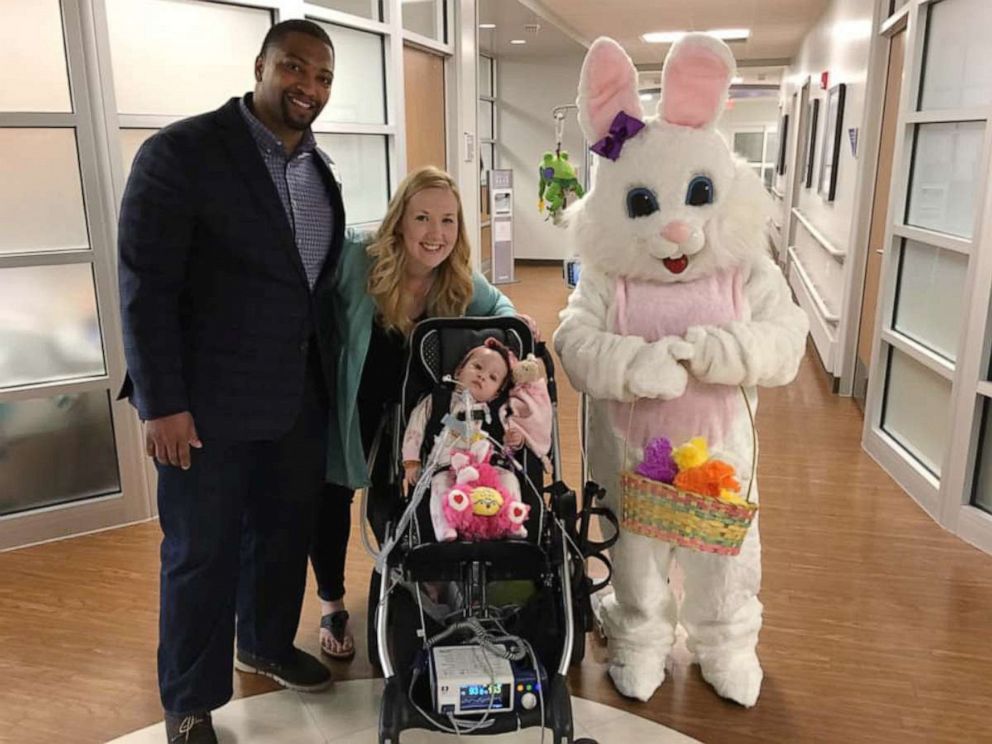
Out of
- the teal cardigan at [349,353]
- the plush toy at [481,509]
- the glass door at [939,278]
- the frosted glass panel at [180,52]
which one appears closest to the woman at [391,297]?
the teal cardigan at [349,353]

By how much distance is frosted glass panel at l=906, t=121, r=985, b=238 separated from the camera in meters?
3.15

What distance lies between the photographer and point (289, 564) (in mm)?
2105

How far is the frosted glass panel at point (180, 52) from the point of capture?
2.97m

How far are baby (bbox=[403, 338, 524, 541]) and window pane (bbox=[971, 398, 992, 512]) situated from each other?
2.07 meters

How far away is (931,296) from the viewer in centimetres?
350

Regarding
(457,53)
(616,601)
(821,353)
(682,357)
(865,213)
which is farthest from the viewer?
(821,353)

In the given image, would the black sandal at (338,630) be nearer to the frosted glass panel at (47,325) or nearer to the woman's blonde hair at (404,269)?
the woman's blonde hair at (404,269)

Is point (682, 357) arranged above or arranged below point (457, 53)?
below

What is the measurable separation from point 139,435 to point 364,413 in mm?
1457

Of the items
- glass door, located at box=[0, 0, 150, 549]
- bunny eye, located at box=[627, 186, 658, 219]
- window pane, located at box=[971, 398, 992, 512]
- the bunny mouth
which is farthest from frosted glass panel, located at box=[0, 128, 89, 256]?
window pane, located at box=[971, 398, 992, 512]

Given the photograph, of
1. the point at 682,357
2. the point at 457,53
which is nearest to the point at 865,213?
the point at 457,53

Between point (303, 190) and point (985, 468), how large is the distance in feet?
8.81

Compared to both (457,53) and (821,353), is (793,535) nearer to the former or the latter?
(821,353)

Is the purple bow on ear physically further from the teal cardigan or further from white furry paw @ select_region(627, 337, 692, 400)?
the teal cardigan
